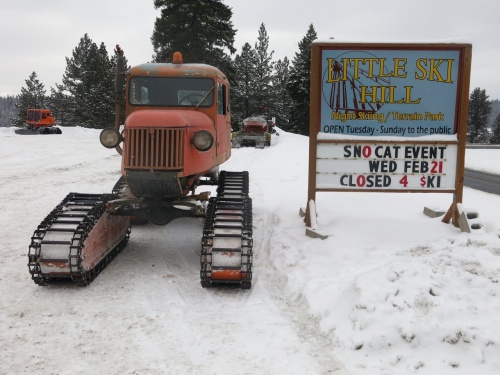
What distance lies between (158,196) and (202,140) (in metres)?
0.97

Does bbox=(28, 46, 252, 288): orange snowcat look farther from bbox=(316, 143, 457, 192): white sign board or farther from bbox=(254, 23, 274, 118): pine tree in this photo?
bbox=(254, 23, 274, 118): pine tree

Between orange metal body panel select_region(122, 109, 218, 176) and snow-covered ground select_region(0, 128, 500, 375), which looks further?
orange metal body panel select_region(122, 109, 218, 176)

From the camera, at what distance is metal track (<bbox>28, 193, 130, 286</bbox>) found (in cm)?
546

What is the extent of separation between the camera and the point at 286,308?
5086mm

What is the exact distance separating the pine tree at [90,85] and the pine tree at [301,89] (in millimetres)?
20420

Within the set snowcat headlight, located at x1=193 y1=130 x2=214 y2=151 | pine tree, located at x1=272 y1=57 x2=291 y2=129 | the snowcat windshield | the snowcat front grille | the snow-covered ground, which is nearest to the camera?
the snow-covered ground

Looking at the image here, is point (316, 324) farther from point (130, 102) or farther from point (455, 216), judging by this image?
point (130, 102)

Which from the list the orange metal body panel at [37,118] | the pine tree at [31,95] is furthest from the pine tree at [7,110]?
the orange metal body panel at [37,118]

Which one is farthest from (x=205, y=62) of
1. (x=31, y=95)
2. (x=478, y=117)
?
(x=478, y=117)

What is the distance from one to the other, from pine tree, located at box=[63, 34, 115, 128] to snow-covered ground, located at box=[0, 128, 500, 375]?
141 feet

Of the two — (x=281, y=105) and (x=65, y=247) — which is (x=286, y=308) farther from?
(x=281, y=105)

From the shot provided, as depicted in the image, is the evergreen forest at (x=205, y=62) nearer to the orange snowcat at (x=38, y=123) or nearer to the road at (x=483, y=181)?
the orange snowcat at (x=38, y=123)

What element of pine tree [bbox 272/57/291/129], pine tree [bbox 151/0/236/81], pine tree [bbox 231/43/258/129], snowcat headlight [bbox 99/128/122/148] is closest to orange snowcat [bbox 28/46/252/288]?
snowcat headlight [bbox 99/128/122/148]

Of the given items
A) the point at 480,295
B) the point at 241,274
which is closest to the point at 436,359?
the point at 480,295
